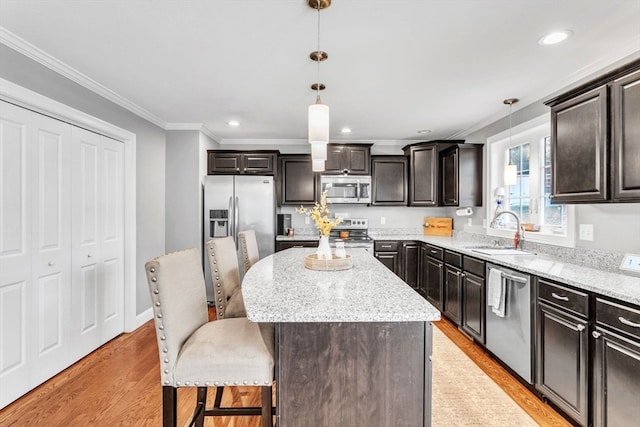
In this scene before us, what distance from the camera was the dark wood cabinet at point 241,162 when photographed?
4605mm

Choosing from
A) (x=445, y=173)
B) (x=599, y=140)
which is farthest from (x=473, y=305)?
(x=445, y=173)

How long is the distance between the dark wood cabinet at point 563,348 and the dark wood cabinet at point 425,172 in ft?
8.29

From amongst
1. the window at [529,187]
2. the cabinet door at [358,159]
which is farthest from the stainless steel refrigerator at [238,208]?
the window at [529,187]

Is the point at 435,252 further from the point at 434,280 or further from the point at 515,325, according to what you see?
the point at 515,325

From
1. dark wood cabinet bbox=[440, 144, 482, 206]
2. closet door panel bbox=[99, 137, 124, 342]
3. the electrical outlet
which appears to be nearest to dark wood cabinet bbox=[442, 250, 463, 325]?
dark wood cabinet bbox=[440, 144, 482, 206]

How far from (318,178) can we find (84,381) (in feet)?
11.4

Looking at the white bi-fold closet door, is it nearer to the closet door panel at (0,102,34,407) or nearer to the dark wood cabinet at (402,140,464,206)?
the closet door panel at (0,102,34,407)

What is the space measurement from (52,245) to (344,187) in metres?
3.43

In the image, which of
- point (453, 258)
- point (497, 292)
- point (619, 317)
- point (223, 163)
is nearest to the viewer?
point (619, 317)

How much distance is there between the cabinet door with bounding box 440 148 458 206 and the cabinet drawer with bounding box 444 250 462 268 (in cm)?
84

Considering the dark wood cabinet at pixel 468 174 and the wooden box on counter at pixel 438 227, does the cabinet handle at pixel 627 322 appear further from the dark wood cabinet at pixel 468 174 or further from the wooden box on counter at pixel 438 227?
the wooden box on counter at pixel 438 227

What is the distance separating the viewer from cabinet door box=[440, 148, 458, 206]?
4.11 meters

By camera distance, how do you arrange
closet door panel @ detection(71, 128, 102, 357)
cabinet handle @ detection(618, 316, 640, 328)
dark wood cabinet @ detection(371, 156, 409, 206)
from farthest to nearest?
1. dark wood cabinet @ detection(371, 156, 409, 206)
2. closet door panel @ detection(71, 128, 102, 357)
3. cabinet handle @ detection(618, 316, 640, 328)

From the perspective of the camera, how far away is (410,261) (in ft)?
14.7
